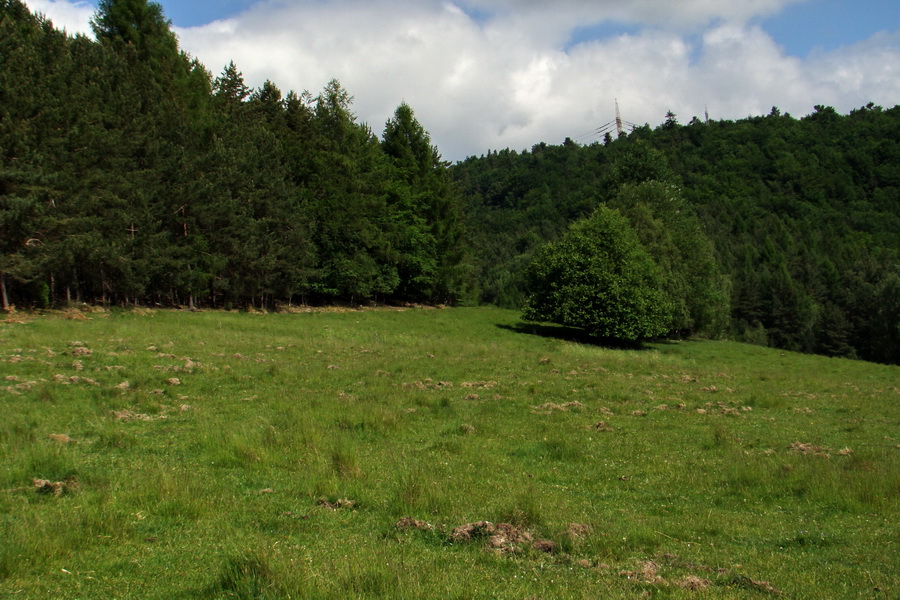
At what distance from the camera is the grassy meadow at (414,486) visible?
20.0ft

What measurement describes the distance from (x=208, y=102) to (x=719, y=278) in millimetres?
65185

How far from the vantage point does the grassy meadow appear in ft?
Answer: 20.0

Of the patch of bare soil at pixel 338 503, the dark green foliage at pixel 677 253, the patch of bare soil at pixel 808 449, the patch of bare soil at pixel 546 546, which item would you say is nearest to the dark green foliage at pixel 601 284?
the dark green foliage at pixel 677 253

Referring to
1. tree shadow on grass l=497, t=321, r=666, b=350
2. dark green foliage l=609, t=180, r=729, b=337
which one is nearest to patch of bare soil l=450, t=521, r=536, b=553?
tree shadow on grass l=497, t=321, r=666, b=350

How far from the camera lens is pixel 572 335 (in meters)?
56.0

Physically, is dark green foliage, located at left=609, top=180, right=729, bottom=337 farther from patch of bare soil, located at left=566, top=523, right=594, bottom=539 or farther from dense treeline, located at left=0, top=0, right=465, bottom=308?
patch of bare soil, located at left=566, top=523, right=594, bottom=539

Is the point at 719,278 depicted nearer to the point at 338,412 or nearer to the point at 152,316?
the point at 152,316

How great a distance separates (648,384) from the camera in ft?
88.1

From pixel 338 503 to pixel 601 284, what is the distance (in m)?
45.5

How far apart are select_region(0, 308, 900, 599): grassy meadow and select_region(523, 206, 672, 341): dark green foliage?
2690 cm

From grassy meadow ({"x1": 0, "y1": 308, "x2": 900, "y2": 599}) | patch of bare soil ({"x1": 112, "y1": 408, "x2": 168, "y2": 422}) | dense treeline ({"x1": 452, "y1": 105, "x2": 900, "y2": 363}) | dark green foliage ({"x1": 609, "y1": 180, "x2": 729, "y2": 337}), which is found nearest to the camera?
grassy meadow ({"x1": 0, "y1": 308, "x2": 900, "y2": 599})

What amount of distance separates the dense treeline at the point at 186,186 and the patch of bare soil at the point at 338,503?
104ft

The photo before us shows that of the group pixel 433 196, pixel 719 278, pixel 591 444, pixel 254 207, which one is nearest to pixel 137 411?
pixel 591 444

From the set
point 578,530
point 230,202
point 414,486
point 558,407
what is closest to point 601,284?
point 230,202
